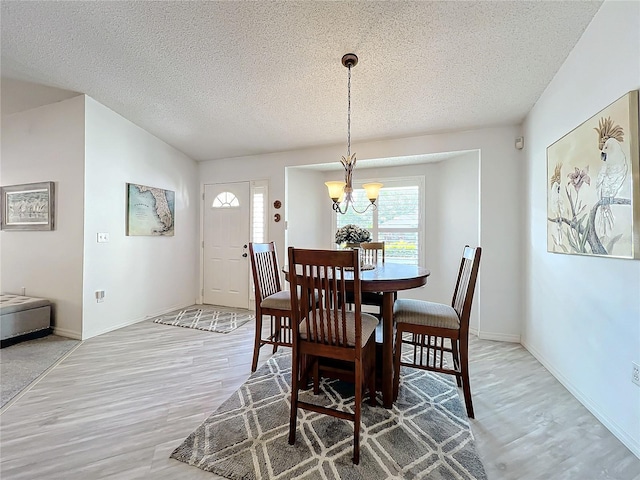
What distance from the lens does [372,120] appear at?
3285mm

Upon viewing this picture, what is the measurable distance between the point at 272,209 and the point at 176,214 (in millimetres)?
1514

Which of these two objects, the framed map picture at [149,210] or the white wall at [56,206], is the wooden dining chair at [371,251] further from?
the white wall at [56,206]

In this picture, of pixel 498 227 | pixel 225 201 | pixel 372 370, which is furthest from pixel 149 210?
pixel 498 227

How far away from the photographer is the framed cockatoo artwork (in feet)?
5.19

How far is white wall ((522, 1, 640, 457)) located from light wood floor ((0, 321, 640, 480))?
0.65 ft

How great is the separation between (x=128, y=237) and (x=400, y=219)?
374 cm

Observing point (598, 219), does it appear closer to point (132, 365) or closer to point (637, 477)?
point (637, 477)

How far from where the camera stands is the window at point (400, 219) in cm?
419

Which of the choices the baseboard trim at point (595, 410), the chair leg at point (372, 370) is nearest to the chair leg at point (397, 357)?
the chair leg at point (372, 370)

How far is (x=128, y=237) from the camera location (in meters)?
3.76

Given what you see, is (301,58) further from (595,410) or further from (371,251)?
(595,410)

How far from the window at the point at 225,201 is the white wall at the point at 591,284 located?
12.8 feet

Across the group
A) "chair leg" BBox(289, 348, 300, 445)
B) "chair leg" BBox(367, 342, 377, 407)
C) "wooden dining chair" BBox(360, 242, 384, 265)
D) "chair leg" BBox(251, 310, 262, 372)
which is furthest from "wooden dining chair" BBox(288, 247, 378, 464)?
"wooden dining chair" BBox(360, 242, 384, 265)

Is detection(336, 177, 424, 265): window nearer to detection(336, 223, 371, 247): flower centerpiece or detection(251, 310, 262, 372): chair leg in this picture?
detection(336, 223, 371, 247): flower centerpiece
